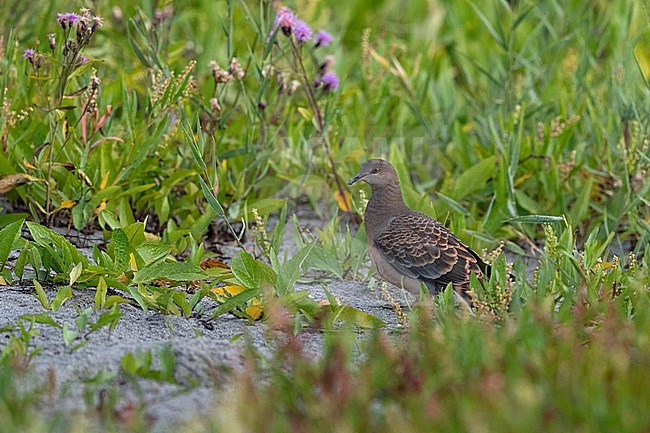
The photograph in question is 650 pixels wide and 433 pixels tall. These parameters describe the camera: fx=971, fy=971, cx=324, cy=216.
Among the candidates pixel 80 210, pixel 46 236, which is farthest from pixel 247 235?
pixel 46 236

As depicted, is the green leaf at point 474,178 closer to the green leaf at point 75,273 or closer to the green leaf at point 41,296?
the green leaf at point 75,273

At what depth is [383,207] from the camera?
481cm

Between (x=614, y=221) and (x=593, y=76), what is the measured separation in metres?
2.32

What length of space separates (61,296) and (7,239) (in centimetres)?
48

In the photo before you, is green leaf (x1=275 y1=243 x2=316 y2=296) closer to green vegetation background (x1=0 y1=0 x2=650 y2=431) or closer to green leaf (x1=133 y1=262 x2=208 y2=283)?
green leaf (x1=133 y1=262 x2=208 y2=283)

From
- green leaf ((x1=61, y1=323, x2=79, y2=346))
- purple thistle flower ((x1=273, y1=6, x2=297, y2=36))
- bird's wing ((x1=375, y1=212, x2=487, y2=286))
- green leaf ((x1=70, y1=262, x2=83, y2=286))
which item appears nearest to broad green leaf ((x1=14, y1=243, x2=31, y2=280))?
green leaf ((x1=70, y1=262, x2=83, y2=286))

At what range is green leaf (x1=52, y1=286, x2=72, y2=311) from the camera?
3.67m

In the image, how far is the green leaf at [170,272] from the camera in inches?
154

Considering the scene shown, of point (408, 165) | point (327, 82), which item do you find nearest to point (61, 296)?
point (327, 82)

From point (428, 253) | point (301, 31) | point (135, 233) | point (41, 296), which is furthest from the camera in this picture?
point (301, 31)

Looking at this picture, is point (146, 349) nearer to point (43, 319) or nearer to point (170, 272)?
point (43, 319)

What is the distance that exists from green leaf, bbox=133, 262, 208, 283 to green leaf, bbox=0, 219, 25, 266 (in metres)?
0.56

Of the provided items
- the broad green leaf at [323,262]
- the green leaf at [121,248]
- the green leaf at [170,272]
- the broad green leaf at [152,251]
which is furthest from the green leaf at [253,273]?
the broad green leaf at [323,262]

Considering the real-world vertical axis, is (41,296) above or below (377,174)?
below
